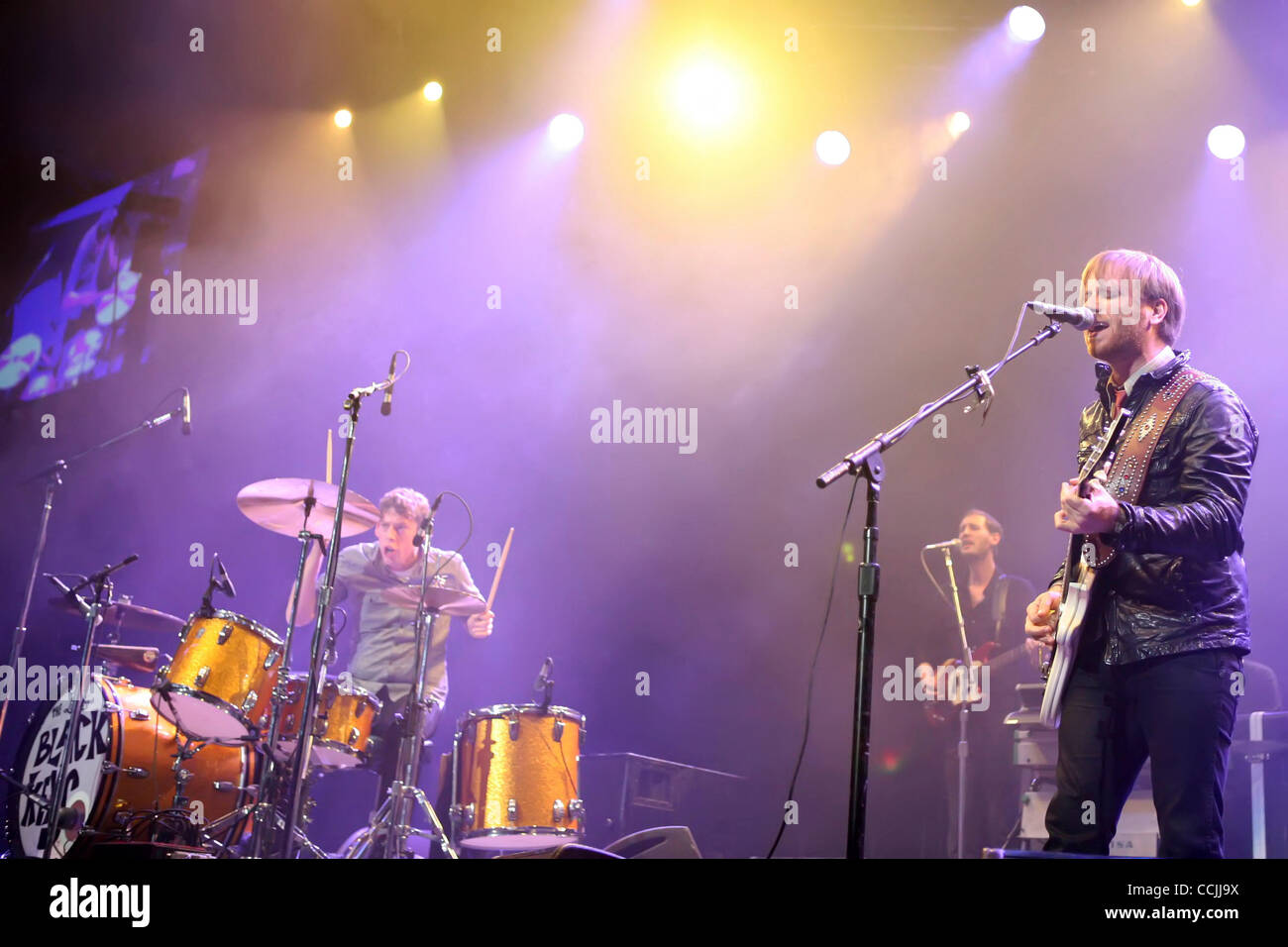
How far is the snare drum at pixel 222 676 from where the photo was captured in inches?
192

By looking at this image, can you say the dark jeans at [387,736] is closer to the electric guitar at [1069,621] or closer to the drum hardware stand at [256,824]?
the drum hardware stand at [256,824]

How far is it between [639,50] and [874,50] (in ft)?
4.66

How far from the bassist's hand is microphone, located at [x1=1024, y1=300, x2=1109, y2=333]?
30.2 inches

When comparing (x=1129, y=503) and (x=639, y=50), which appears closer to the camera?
(x=1129, y=503)

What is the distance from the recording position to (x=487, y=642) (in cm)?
729

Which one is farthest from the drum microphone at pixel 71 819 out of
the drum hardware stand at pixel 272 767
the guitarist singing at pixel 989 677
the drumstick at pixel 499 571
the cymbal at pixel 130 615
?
the guitarist singing at pixel 989 677

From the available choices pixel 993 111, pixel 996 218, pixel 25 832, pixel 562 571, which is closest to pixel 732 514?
pixel 562 571

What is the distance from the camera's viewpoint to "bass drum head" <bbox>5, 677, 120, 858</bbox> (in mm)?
4961

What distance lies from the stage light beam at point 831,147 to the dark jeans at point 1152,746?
4.62 m

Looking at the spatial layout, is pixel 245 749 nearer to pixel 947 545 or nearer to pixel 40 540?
pixel 40 540

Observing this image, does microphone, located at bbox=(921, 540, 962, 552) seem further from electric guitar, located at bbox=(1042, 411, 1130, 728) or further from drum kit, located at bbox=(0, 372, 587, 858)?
electric guitar, located at bbox=(1042, 411, 1130, 728)
